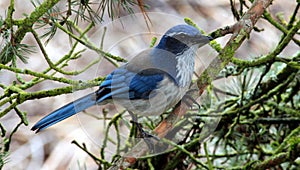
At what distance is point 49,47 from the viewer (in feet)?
6.75

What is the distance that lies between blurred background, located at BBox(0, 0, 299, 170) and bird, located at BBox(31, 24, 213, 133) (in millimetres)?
20

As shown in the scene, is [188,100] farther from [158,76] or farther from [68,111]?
[68,111]

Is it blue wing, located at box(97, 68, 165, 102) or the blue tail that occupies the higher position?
blue wing, located at box(97, 68, 165, 102)

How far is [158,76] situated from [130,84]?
4 cm

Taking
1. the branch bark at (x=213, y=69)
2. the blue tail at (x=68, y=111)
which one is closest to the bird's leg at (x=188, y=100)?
the branch bark at (x=213, y=69)

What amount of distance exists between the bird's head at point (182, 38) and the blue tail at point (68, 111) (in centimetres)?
13

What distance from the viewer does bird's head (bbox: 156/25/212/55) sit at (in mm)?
766

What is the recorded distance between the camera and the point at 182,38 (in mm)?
776

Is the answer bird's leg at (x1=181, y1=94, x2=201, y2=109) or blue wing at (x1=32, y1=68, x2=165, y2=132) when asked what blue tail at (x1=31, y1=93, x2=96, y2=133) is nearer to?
blue wing at (x1=32, y1=68, x2=165, y2=132)

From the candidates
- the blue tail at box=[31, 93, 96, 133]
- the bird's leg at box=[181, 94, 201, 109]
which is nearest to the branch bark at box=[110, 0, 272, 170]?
the bird's leg at box=[181, 94, 201, 109]

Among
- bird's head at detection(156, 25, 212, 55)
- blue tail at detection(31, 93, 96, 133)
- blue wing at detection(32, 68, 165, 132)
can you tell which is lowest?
blue tail at detection(31, 93, 96, 133)

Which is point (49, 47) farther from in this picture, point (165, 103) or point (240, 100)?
point (165, 103)

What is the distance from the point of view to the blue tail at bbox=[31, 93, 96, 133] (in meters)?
0.82

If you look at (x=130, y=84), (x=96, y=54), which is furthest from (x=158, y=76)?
(x=96, y=54)
